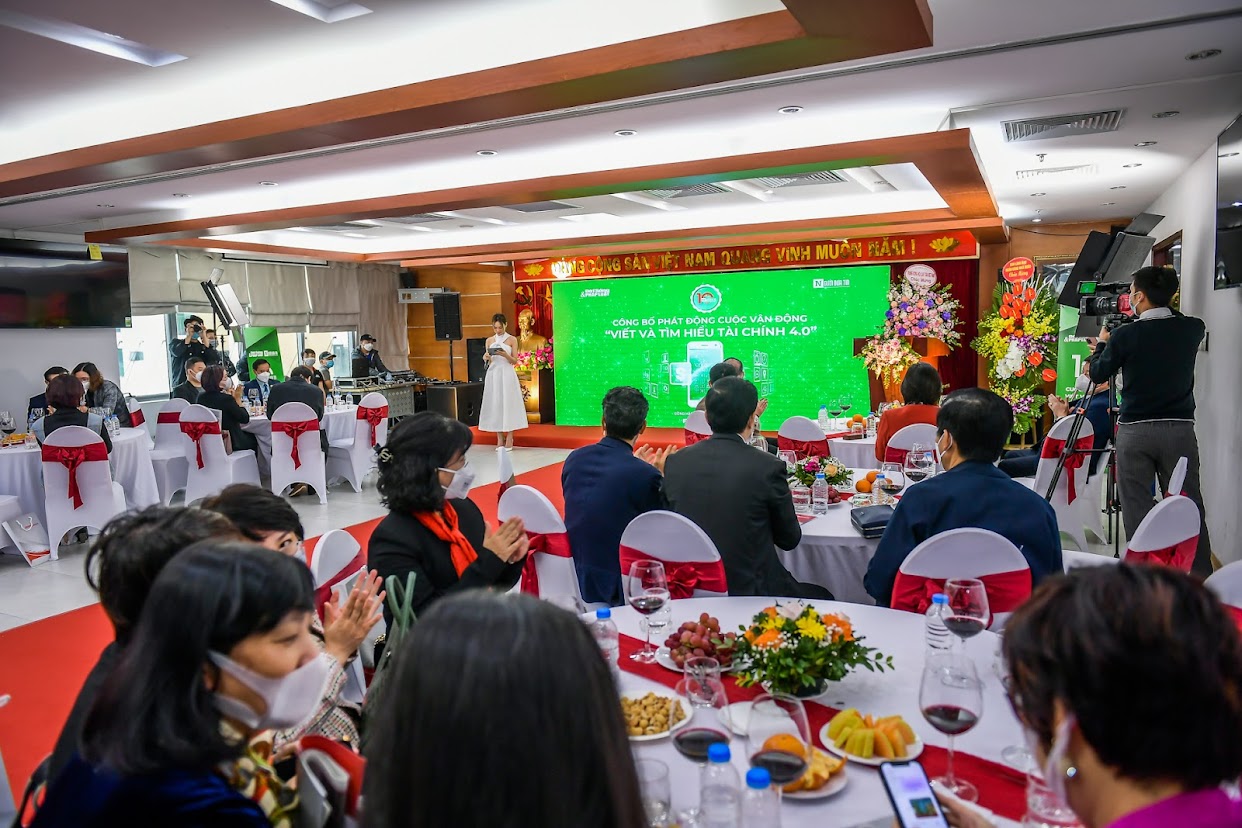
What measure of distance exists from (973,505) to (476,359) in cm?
1190

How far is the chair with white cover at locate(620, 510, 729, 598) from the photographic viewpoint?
2.68 m

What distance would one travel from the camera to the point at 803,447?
5.33 metres

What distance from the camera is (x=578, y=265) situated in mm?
12391

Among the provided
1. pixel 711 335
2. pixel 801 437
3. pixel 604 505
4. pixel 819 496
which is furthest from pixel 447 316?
pixel 604 505

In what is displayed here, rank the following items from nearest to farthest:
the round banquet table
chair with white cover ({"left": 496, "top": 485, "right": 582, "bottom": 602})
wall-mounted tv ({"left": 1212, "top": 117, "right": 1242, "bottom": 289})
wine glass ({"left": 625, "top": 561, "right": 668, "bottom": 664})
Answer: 1. the round banquet table
2. wine glass ({"left": 625, "top": 561, "right": 668, "bottom": 664})
3. chair with white cover ({"left": 496, "top": 485, "right": 582, "bottom": 602})
4. wall-mounted tv ({"left": 1212, "top": 117, "right": 1242, "bottom": 289})

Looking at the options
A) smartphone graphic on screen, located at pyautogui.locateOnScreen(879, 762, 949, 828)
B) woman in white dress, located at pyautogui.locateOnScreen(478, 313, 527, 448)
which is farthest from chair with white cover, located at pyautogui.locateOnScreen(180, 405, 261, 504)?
smartphone graphic on screen, located at pyautogui.locateOnScreen(879, 762, 949, 828)

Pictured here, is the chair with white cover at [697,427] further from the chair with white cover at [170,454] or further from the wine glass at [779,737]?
the wine glass at [779,737]

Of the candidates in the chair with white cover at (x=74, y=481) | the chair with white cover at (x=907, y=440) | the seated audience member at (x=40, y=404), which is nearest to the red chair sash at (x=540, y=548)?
the chair with white cover at (x=907, y=440)

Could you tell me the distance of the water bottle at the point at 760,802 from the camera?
1185mm

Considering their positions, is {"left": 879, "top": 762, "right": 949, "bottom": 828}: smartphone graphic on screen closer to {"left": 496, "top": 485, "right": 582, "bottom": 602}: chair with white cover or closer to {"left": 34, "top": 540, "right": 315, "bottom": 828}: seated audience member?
{"left": 34, "top": 540, "right": 315, "bottom": 828}: seated audience member

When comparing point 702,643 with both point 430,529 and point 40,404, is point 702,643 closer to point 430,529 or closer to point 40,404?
point 430,529

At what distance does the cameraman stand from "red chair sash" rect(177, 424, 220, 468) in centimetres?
660

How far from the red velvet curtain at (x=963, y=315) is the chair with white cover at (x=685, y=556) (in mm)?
8520

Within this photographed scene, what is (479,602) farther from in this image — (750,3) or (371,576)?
(750,3)
